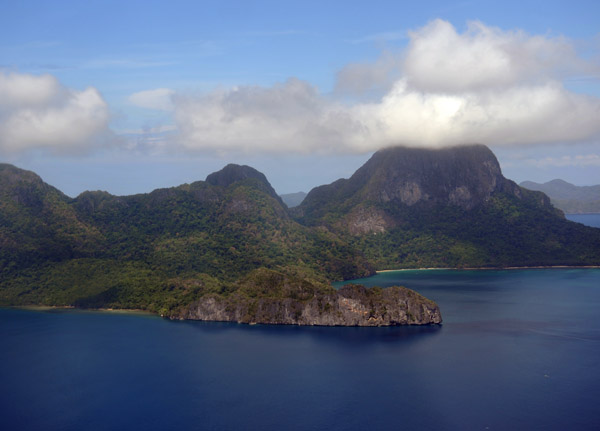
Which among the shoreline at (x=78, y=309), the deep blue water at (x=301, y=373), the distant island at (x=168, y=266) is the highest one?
the distant island at (x=168, y=266)

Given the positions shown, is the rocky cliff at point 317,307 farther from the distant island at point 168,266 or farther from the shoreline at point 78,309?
the shoreline at point 78,309

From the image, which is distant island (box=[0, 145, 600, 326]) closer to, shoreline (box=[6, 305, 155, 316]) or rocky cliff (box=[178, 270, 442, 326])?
rocky cliff (box=[178, 270, 442, 326])

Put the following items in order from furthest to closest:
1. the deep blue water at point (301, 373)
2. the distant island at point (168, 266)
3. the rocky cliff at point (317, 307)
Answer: the distant island at point (168, 266), the rocky cliff at point (317, 307), the deep blue water at point (301, 373)

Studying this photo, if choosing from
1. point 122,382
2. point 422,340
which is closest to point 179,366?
point 122,382

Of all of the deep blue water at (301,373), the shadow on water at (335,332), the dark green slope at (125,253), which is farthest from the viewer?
the dark green slope at (125,253)

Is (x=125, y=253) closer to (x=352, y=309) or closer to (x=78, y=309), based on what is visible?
(x=78, y=309)

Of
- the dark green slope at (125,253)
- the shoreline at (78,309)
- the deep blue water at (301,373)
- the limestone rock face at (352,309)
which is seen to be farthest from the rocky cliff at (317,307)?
the shoreline at (78,309)

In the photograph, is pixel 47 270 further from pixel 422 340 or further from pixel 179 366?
pixel 422 340
